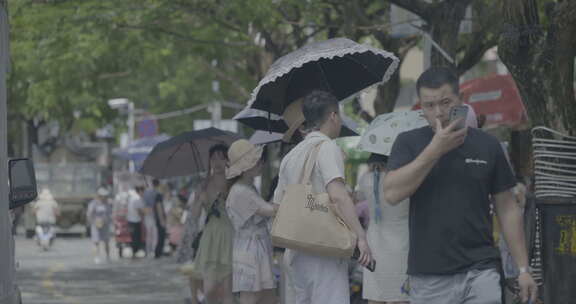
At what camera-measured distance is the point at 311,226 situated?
278 inches

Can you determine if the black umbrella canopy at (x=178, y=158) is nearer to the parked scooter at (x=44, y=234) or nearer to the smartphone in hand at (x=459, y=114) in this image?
the smartphone in hand at (x=459, y=114)

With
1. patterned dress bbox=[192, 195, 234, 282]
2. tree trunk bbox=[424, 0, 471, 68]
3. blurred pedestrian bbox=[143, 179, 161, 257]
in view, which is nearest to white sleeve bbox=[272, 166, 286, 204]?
patterned dress bbox=[192, 195, 234, 282]

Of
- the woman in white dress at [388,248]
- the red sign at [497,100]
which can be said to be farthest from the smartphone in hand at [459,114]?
the red sign at [497,100]

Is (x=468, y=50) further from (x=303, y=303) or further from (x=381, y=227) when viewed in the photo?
(x=303, y=303)

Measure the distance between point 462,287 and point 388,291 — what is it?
125 inches

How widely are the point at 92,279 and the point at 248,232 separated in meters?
13.2

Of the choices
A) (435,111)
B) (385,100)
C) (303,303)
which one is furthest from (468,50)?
(435,111)

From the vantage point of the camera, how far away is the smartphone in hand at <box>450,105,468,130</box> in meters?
5.76

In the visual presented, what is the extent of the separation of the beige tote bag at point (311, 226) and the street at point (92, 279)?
932 cm

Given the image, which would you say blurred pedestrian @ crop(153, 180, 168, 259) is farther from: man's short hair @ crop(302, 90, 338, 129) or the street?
man's short hair @ crop(302, 90, 338, 129)

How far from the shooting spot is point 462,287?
233 inches

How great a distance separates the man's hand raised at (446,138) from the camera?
571 cm

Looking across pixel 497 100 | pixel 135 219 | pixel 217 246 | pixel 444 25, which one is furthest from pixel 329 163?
pixel 135 219

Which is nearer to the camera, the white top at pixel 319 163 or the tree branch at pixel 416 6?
the white top at pixel 319 163
